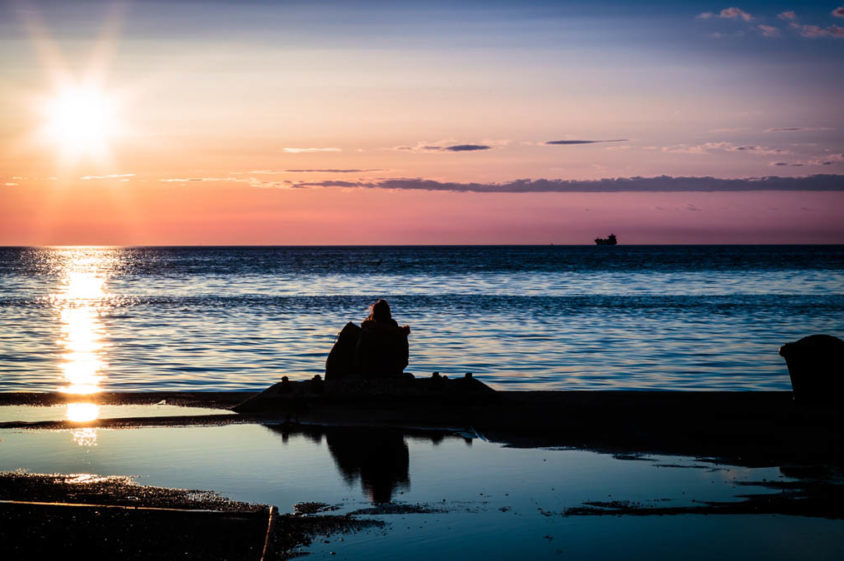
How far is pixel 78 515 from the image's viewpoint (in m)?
9.90

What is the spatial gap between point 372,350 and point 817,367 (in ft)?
24.9

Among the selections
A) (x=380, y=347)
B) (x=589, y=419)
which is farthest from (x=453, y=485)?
(x=380, y=347)

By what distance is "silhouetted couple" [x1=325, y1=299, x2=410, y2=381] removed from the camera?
17.3 metres

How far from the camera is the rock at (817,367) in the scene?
643 inches

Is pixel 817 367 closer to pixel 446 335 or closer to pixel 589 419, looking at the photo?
pixel 589 419

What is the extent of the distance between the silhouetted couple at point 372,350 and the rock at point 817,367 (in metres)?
6.53

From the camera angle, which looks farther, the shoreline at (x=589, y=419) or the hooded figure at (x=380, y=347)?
the hooded figure at (x=380, y=347)

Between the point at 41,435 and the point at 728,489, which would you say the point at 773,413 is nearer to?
the point at 728,489

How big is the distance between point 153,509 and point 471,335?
2477 centimetres

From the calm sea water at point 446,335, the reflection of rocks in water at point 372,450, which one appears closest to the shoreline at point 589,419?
the reflection of rocks in water at point 372,450

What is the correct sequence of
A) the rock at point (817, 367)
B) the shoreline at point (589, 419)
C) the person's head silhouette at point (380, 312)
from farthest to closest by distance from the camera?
the person's head silhouette at point (380, 312), the rock at point (817, 367), the shoreline at point (589, 419)

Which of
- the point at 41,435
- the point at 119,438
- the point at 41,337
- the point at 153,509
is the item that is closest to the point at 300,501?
the point at 153,509

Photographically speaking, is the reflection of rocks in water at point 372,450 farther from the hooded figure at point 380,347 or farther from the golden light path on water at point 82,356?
the golden light path on water at point 82,356

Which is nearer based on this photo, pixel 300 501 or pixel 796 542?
pixel 796 542
